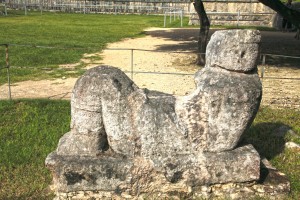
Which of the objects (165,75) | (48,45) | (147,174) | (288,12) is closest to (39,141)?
(147,174)

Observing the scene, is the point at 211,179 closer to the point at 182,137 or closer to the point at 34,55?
the point at 182,137

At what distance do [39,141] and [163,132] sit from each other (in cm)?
258

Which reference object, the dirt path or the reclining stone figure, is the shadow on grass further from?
the dirt path

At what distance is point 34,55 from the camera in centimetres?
1312

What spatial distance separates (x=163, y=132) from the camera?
4.10 meters

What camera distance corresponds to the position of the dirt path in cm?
891

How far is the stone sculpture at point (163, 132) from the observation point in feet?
13.2

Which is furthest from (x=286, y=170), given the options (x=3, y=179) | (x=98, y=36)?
(x=98, y=36)

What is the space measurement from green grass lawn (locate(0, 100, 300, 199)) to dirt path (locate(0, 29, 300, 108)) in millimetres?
1122

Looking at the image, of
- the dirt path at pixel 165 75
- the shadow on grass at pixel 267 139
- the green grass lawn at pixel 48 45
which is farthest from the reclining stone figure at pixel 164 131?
the green grass lawn at pixel 48 45

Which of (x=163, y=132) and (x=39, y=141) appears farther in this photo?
(x=39, y=141)

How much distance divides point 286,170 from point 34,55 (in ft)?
33.9

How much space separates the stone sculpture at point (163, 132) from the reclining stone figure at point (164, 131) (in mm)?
11

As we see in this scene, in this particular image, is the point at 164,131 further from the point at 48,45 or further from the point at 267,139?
the point at 48,45
